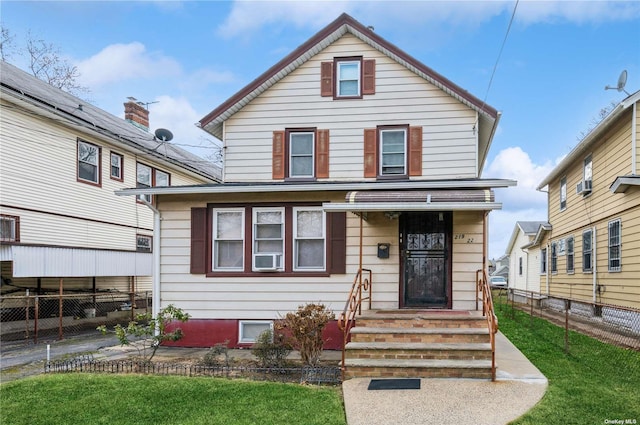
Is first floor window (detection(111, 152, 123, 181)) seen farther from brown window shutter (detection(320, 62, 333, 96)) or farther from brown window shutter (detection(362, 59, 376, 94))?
brown window shutter (detection(362, 59, 376, 94))

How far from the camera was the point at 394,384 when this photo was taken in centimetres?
719

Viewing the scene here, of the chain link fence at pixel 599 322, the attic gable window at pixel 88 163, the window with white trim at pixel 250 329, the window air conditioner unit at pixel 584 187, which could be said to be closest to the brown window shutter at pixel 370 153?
the window with white trim at pixel 250 329

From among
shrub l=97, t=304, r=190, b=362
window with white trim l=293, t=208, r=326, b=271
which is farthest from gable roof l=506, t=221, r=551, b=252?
shrub l=97, t=304, r=190, b=362

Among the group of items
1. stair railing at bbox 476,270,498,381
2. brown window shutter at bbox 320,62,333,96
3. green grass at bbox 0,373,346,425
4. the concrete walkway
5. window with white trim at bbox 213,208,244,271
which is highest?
A: brown window shutter at bbox 320,62,333,96

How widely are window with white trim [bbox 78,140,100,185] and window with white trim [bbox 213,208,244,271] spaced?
7.38m

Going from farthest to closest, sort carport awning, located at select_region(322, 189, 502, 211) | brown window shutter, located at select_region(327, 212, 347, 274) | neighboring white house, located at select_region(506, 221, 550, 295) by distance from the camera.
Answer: neighboring white house, located at select_region(506, 221, 550, 295)
brown window shutter, located at select_region(327, 212, 347, 274)
carport awning, located at select_region(322, 189, 502, 211)

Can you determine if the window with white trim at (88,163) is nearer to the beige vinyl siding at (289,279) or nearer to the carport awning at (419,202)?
the beige vinyl siding at (289,279)

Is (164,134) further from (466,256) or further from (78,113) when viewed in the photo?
(466,256)

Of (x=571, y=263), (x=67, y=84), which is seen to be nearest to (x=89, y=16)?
(x=67, y=84)

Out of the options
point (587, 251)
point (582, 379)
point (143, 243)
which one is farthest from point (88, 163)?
point (587, 251)

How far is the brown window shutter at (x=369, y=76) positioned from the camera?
11.7m

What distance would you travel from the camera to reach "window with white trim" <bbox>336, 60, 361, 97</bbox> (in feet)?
38.9

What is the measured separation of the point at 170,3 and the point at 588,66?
37.4 feet

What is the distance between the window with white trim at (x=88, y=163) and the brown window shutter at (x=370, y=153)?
974 centimetres
